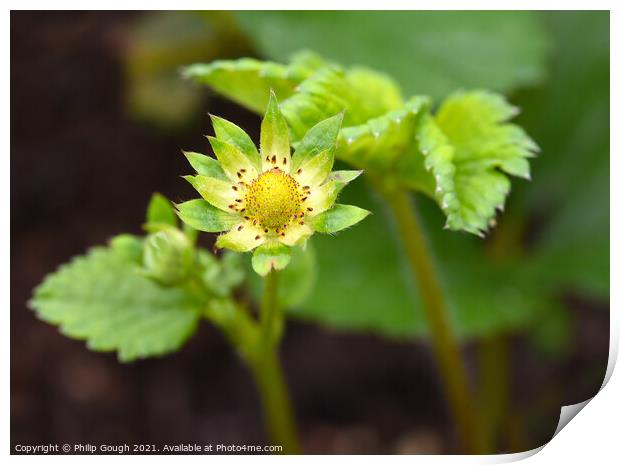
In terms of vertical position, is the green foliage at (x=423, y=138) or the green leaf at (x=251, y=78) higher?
the green leaf at (x=251, y=78)

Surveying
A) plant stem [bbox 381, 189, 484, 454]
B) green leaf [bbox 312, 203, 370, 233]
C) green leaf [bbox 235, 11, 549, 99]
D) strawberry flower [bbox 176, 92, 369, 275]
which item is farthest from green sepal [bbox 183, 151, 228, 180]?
green leaf [bbox 235, 11, 549, 99]

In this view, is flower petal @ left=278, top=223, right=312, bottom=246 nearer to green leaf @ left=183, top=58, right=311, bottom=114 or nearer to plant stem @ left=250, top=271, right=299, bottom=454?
plant stem @ left=250, top=271, right=299, bottom=454

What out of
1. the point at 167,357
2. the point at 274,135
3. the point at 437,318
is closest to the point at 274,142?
the point at 274,135

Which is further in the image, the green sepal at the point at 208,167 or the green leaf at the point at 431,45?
the green leaf at the point at 431,45

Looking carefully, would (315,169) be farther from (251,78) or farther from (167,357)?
(167,357)

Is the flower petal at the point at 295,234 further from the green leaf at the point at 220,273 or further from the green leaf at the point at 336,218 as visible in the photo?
the green leaf at the point at 220,273

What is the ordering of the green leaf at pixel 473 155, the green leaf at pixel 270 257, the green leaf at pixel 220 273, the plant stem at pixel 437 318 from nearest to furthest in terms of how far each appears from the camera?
the green leaf at pixel 270 257
the green leaf at pixel 473 155
the green leaf at pixel 220 273
the plant stem at pixel 437 318

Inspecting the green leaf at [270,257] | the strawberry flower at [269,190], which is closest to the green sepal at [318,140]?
the strawberry flower at [269,190]

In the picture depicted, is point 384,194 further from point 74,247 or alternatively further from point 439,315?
point 74,247

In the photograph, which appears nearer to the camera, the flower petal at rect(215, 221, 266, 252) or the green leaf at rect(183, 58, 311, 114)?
the flower petal at rect(215, 221, 266, 252)
